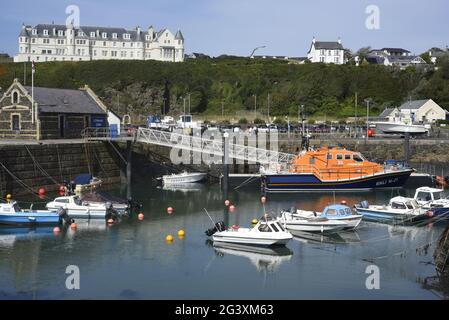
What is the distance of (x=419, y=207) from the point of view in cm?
3612

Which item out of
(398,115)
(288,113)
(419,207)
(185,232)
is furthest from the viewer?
(288,113)

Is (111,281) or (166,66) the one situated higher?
(166,66)

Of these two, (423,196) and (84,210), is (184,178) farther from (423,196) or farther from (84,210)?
(423,196)

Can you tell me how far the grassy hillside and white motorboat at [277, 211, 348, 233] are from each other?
66209 millimetres

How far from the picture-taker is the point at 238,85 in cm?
10969

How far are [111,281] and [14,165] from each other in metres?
21.0

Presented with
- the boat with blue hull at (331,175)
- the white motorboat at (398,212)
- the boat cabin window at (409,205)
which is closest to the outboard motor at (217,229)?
the white motorboat at (398,212)

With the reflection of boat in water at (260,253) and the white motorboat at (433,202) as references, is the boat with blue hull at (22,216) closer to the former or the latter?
the reflection of boat in water at (260,253)

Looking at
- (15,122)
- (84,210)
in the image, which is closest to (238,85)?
(15,122)

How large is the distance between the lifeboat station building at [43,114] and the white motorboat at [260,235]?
2536 cm

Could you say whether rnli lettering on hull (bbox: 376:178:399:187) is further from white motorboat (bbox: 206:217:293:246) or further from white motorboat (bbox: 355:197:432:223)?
white motorboat (bbox: 206:217:293:246)

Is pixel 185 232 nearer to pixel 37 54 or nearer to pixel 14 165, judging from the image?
pixel 14 165

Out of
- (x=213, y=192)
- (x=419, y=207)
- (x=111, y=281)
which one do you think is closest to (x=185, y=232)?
(x=111, y=281)

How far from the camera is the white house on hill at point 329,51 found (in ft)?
435
